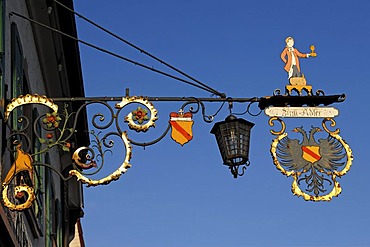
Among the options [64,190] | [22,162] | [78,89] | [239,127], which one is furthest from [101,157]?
[64,190]

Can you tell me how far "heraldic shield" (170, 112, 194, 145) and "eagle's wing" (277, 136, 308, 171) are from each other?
33.2 inches

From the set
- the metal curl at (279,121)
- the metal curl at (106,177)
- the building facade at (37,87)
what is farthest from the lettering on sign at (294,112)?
the building facade at (37,87)

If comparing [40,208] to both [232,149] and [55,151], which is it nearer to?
[55,151]

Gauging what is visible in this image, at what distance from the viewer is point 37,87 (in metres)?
14.6

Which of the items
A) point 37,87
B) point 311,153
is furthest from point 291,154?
point 37,87

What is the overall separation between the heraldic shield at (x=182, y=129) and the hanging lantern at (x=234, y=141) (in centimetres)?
30

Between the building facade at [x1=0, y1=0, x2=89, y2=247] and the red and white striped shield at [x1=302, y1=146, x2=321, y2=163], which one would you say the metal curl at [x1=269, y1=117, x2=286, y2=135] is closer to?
the red and white striped shield at [x1=302, y1=146, x2=321, y2=163]

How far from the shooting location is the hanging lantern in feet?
30.5

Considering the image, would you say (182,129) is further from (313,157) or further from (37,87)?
(37,87)

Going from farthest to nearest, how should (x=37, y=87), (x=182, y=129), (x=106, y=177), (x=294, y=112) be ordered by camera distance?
(x=37, y=87) < (x=294, y=112) < (x=182, y=129) < (x=106, y=177)

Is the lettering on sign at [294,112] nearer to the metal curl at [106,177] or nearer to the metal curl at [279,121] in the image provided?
the metal curl at [279,121]

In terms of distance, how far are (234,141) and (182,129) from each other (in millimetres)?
487

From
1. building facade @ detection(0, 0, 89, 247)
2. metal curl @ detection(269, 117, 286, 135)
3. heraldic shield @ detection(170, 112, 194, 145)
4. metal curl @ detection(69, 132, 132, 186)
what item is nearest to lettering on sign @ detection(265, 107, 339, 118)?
metal curl @ detection(269, 117, 286, 135)

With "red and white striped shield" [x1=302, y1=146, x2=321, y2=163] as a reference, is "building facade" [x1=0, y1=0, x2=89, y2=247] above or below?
above
